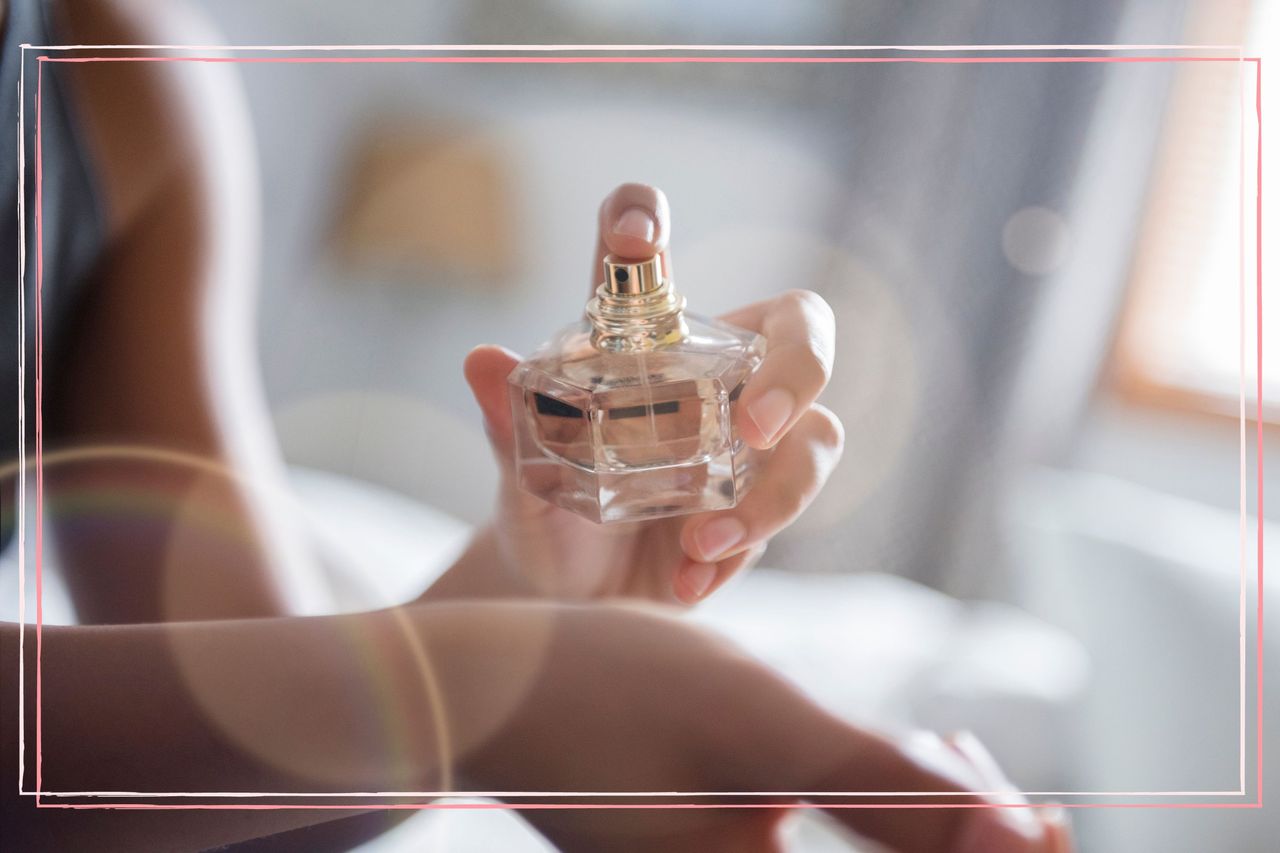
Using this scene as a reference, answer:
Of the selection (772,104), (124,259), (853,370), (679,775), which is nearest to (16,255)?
(124,259)

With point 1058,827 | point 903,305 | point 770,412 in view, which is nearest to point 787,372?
point 770,412

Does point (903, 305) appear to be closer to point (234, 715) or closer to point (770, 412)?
point (770, 412)

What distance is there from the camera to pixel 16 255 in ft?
1.63

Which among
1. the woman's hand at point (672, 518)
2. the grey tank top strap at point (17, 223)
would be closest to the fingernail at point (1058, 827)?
the woman's hand at point (672, 518)

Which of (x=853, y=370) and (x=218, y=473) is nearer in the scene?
(x=218, y=473)

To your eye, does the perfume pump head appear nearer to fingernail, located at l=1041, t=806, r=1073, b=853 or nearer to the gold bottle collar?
the gold bottle collar

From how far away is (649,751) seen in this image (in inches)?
17.0

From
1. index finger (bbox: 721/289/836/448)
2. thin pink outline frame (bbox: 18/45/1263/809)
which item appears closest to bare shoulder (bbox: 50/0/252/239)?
thin pink outline frame (bbox: 18/45/1263/809)

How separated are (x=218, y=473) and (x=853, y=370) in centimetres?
62

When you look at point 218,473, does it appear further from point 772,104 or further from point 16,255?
point 772,104

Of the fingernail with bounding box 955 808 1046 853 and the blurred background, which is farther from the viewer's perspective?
the blurred background

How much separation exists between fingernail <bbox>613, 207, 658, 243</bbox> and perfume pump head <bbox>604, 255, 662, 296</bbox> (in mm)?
19

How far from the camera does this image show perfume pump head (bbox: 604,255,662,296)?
377mm

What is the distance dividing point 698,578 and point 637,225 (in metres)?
0.17
